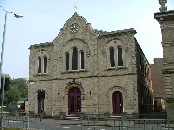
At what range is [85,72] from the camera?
32.1 meters

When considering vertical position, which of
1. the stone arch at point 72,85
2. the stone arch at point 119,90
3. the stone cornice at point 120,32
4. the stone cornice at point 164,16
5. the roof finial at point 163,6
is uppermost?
the roof finial at point 163,6

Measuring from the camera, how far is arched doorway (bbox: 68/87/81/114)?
32.5 meters

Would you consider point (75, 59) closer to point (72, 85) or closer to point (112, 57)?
point (72, 85)

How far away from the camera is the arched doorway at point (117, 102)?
29.9 metres

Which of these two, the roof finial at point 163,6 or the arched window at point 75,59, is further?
the arched window at point 75,59

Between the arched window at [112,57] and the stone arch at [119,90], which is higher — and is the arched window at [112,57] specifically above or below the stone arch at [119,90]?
above

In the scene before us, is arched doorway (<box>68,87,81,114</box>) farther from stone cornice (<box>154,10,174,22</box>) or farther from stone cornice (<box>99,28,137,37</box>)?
stone cornice (<box>154,10,174,22</box>)

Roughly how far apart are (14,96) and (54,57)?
189ft

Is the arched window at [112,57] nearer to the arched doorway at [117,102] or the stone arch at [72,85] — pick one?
the arched doorway at [117,102]

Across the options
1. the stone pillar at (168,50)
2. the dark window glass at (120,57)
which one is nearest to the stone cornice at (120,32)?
the dark window glass at (120,57)

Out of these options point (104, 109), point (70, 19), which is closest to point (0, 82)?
point (104, 109)

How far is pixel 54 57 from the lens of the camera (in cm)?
3453

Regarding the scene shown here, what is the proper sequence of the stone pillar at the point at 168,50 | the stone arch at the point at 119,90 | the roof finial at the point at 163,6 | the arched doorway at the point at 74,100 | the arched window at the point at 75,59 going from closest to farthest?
the stone pillar at the point at 168,50 < the roof finial at the point at 163,6 < the stone arch at the point at 119,90 < the arched doorway at the point at 74,100 < the arched window at the point at 75,59

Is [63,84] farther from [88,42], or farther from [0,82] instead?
[0,82]
